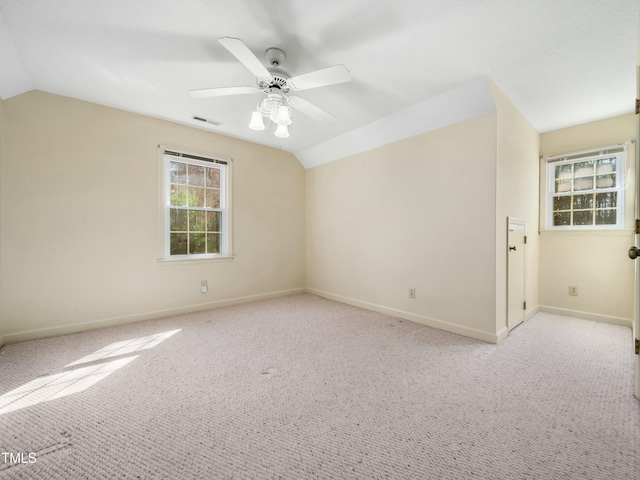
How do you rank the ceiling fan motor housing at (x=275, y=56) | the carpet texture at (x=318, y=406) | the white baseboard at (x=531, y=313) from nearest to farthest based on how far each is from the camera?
the carpet texture at (x=318, y=406), the ceiling fan motor housing at (x=275, y=56), the white baseboard at (x=531, y=313)

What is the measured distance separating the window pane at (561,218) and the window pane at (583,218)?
60 millimetres

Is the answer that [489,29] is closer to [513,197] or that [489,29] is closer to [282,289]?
[513,197]

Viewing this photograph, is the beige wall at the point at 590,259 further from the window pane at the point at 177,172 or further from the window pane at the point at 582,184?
the window pane at the point at 177,172

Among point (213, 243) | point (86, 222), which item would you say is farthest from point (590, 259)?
point (86, 222)

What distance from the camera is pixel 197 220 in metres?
3.78

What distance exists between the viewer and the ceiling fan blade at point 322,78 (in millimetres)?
1748

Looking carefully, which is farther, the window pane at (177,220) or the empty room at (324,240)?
the window pane at (177,220)

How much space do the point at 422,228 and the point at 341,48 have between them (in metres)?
2.08

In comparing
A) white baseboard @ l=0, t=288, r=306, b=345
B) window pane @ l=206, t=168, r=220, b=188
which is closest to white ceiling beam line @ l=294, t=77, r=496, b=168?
window pane @ l=206, t=168, r=220, b=188

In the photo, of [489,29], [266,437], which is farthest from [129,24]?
[266,437]

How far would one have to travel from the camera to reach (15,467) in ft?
3.96

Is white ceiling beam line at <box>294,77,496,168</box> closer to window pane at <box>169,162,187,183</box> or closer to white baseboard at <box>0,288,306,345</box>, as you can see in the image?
window pane at <box>169,162,187,183</box>

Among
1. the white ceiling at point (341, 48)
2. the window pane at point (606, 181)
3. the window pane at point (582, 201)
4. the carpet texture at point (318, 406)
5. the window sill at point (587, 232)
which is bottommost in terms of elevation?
the carpet texture at point (318, 406)

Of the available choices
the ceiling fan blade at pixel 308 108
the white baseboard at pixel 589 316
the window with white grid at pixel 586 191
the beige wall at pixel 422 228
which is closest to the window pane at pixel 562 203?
the window with white grid at pixel 586 191
